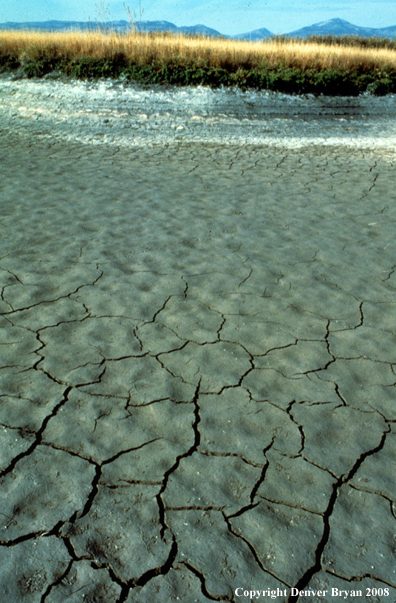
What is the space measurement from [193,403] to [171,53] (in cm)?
1083

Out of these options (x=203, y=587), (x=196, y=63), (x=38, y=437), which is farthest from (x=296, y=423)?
(x=196, y=63)

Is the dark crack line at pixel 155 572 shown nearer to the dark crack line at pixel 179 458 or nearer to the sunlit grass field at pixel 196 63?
the dark crack line at pixel 179 458

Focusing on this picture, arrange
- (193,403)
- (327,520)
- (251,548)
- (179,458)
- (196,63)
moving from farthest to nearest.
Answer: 1. (196,63)
2. (193,403)
3. (179,458)
4. (327,520)
5. (251,548)

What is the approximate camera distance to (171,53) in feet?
36.0

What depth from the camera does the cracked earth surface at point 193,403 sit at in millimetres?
1616

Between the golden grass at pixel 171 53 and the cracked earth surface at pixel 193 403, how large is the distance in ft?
24.7

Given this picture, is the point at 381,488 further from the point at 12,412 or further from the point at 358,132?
the point at 358,132

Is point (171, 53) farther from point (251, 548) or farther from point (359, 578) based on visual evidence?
point (359, 578)

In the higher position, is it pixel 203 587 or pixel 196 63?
pixel 196 63

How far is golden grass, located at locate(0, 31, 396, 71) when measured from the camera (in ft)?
35.7

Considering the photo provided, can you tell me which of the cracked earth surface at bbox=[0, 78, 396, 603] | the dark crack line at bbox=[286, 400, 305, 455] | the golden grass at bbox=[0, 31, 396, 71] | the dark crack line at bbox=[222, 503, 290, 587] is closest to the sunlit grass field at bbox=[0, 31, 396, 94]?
the golden grass at bbox=[0, 31, 396, 71]

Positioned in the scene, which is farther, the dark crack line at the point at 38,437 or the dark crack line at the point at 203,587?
the dark crack line at the point at 38,437

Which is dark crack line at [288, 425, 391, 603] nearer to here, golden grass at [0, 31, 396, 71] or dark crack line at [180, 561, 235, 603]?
dark crack line at [180, 561, 235, 603]

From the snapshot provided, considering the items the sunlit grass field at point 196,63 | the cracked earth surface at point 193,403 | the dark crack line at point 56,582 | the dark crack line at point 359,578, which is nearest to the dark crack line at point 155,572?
the cracked earth surface at point 193,403
